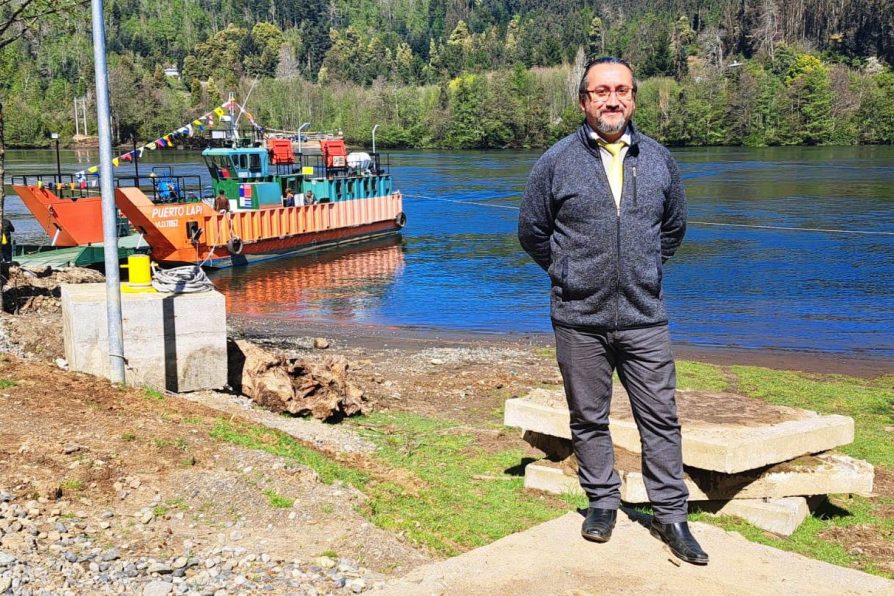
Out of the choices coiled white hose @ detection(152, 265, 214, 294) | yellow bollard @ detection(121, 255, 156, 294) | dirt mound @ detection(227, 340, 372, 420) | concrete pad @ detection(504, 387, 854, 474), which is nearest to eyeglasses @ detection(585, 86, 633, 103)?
concrete pad @ detection(504, 387, 854, 474)

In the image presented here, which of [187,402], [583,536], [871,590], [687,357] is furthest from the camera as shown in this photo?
[687,357]

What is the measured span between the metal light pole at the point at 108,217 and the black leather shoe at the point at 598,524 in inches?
205

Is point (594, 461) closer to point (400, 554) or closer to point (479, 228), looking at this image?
point (400, 554)

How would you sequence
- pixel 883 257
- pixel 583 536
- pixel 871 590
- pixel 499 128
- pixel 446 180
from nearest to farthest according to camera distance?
pixel 871 590
pixel 583 536
pixel 883 257
pixel 446 180
pixel 499 128

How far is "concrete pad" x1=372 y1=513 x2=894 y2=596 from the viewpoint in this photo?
4324mm

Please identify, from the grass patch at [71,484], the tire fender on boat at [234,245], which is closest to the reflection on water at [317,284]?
the tire fender on boat at [234,245]

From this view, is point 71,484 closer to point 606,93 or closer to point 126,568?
point 126,568

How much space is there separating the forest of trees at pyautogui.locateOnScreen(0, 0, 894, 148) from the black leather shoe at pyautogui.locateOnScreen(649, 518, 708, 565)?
9399 centimetres

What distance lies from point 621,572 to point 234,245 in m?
27.8

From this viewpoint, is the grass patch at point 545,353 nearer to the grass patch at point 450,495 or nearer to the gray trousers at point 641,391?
the grass patch at point 450,495

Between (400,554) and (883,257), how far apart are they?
94.1ft

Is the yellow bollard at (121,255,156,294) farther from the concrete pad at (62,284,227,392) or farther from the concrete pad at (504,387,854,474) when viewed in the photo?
the concrete pad at (504,387,854,474)


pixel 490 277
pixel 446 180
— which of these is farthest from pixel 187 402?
pixel 446 180

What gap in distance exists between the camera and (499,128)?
379 feet
